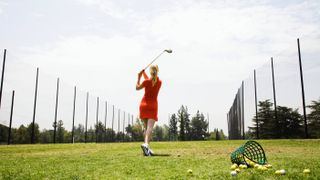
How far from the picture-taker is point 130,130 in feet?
202

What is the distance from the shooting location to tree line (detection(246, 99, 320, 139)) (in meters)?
22.6

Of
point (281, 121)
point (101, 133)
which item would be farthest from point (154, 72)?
point (101, 133)

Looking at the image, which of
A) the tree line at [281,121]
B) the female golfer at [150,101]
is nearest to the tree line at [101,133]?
the tree line at [281,121]

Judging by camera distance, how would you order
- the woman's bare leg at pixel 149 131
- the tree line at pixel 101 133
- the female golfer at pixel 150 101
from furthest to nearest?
the tree line at pixel 101 133
the female golfer at pixel 150 101
the woman's bare leg at pixel 149 131

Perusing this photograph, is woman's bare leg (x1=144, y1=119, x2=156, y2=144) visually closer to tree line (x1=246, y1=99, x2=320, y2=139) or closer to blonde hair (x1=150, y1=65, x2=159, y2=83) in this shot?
blonde hair (x1=150, y1=65, x2=159, y2=83)

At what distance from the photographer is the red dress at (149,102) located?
23.8 ft

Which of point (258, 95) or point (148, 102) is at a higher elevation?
point (258, 95)

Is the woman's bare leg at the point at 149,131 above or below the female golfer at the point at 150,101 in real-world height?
below

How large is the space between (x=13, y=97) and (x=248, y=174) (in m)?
23.5

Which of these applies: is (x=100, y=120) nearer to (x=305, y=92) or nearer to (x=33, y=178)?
(x=305, y=92)

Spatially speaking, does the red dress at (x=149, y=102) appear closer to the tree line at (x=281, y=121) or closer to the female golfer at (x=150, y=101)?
the female golfer at (x=150, y=101)

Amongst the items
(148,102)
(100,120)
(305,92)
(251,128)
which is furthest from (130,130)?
(148,102)

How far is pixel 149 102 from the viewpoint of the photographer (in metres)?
7.32

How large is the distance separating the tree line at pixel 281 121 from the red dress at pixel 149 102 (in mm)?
15250
